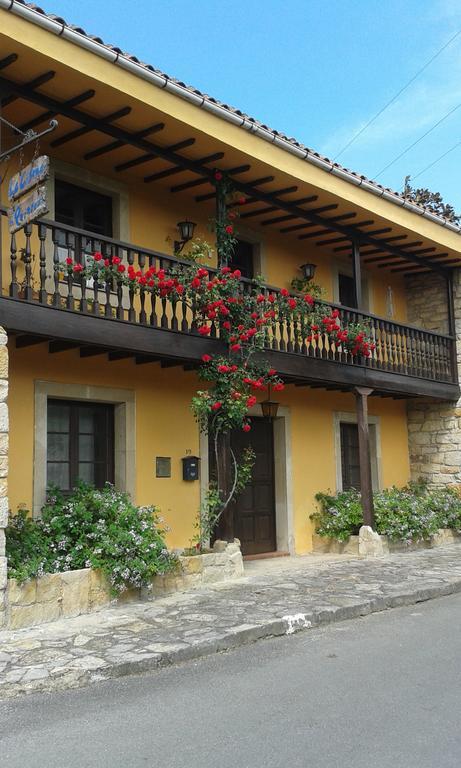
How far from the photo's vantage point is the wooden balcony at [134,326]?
6895mm

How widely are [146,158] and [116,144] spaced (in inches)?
20.3

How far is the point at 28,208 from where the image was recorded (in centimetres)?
602

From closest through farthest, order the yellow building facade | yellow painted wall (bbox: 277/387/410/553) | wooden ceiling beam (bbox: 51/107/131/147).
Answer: the yellow building facade
wooden ceiling beam (bbox: 51/107/131/147)
yellow painted wall (bbox: 277/387/410/553)

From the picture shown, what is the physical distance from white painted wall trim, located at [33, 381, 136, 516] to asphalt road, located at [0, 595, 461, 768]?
3280mm

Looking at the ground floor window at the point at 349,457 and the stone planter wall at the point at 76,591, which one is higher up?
the ground floor window at the point at 349,457

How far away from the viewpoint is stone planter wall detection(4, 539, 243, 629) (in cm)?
629

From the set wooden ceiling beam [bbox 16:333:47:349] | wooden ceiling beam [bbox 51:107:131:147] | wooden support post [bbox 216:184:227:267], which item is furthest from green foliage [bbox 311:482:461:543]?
wooden ceiling beam [bbox 51:107:131:147]

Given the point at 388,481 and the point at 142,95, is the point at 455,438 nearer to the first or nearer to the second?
the point at 388,481

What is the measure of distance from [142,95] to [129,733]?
593 cm

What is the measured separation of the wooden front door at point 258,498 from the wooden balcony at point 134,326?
41.6 inches

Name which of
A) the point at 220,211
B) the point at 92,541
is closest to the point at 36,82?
the point at 220,211

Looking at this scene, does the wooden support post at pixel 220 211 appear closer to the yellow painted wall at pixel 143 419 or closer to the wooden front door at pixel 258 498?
the yellow painted wall at pixel 143 419

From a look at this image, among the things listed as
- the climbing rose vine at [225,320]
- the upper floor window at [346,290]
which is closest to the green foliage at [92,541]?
the climbing rose vine at [225,320]

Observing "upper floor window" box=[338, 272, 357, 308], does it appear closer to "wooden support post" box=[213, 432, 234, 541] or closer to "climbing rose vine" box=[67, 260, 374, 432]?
"climbing rose vine" box=[67, 260, 374, 432]
